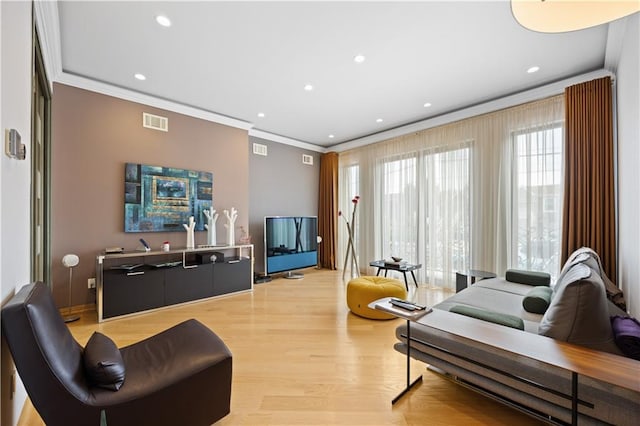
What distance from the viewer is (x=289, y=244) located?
5211 mm

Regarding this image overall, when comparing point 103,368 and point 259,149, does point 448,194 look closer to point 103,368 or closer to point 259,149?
point 259,149

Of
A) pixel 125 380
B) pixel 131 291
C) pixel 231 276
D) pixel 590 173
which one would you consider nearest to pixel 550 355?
pixel 125 380

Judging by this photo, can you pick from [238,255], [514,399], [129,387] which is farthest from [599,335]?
[238,255]

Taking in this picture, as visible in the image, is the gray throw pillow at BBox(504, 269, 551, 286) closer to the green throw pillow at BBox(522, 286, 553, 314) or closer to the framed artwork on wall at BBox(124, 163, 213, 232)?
the green throw pillow at BBox(522, 286, 553, 314)

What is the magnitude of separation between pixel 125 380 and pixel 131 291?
2.16m

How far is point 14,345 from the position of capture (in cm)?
109

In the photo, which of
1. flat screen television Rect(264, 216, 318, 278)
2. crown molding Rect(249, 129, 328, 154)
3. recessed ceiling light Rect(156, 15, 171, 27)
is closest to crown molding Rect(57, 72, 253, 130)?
crown molding Rect(249, 129, 328, 154)

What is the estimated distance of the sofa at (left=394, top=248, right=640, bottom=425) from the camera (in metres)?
1.20

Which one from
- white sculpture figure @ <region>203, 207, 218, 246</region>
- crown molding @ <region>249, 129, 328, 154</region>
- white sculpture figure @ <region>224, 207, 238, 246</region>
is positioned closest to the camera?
white sculpture figure @ <region>203, 207, 218, 246</region>

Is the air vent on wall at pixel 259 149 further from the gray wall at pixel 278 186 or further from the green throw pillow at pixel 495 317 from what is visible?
the green throw pillow at pixel 495 317

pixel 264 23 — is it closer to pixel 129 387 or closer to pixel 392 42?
pixel 392 42

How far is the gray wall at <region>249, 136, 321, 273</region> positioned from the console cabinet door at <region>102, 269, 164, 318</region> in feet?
6.39

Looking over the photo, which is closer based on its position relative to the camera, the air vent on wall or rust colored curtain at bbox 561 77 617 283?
rust colored curtain at bbox 561 77 617 283

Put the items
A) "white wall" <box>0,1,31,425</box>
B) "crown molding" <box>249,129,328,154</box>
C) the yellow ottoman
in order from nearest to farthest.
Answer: "white wall" <box>0,1,31,425</box> → the yellow ottoman → "crown molding" <box>249,129,328,154</box>
